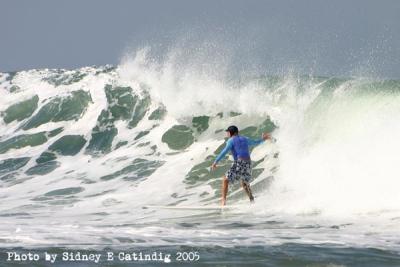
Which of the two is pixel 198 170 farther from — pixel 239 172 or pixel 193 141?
pixel 239 172

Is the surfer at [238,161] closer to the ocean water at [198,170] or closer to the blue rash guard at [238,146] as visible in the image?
the blue rash guard at [238,146]

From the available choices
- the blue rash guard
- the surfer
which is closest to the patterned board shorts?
the surfer

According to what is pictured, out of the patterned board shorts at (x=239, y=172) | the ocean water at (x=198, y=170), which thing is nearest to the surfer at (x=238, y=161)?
the patterned board shorts at (x=239, y=172)

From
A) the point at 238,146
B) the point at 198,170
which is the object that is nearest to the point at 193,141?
the point at 198,170

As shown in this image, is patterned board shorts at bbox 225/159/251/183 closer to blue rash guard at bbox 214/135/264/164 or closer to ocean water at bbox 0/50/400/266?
blue rash guard at bbox 214/135/264/164

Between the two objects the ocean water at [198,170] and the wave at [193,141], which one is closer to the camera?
the ocean water at [198,170]

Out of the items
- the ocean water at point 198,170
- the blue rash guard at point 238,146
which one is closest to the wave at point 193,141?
the ocean water at point 198,170

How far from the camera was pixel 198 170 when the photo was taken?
15969 millimetres

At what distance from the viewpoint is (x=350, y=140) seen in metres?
13.4

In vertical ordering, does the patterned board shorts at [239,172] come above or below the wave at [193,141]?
below

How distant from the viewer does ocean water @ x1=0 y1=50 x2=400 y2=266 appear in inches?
289

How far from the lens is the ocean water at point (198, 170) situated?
734cm

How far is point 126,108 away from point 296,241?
16479 millimetres

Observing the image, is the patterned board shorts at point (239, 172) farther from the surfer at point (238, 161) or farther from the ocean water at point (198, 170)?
the ocean water at point (198, 170)
